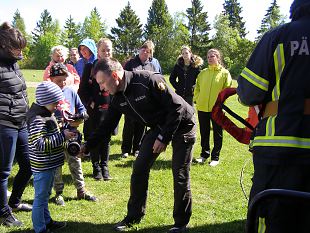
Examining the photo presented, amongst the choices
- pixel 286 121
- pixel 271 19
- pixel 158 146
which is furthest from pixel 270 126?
pixel 271 19

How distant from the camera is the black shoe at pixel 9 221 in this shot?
458cm

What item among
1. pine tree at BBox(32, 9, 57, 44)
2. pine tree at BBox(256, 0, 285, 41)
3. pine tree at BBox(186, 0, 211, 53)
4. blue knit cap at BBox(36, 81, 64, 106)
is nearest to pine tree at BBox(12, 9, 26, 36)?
pine tree at BBox(32, 9, 57, 44)

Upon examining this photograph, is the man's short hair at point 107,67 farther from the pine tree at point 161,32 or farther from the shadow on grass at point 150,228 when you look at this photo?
the pine tree at point 161,32

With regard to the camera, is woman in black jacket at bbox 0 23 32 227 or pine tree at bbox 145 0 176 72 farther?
pine tree at bbox 145 0 176 72

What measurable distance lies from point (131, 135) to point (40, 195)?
13.5 feet

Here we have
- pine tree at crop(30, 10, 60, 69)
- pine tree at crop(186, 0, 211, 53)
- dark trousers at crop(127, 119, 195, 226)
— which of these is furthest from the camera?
pine tree at crop(186, 0, 211, 53)

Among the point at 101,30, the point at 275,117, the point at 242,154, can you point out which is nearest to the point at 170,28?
the point at 101,30

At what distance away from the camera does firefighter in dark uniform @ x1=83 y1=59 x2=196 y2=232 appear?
417 centimetres

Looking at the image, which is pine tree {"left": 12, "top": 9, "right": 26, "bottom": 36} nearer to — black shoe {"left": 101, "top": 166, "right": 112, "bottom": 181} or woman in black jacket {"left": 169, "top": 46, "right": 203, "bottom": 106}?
woman in black jacket {"left": 169, "top": 46, "right": 203, "bottom": 106}

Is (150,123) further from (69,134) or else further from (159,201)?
(159,201)

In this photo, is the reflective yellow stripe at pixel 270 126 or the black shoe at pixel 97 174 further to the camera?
the black shoe at pixel 97 174

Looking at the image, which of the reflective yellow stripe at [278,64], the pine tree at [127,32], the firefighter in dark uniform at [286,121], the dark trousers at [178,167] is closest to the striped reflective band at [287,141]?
the firefighter in dark uniform at [286,121]

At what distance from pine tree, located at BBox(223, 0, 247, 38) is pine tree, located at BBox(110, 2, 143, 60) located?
2427cm

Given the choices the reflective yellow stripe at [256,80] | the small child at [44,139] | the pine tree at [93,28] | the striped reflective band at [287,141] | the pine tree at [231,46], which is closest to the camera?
the striped reflective band at [287,141]
